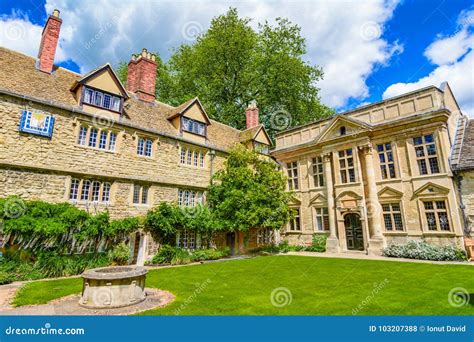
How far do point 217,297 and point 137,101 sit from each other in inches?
621

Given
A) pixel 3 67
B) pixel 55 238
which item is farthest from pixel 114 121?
pixel 55 238

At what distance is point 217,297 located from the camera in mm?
8094

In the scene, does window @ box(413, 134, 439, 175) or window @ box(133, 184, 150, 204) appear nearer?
window @ box(133, 184, 150, 204)

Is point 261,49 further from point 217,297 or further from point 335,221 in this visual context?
point 217,297

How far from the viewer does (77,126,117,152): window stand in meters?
15.0

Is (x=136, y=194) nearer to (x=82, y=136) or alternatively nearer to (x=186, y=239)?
(x=82, y=136)

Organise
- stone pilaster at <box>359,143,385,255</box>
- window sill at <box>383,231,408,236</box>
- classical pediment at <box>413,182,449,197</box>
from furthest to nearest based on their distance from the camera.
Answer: stone pilaster at <box>359,143,385,255</box> < window sill at <box>383,231,408,236</box> < classical pediment at <box>413,182,449,197</box>

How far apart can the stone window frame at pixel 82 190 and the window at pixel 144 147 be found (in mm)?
Result: 2856
